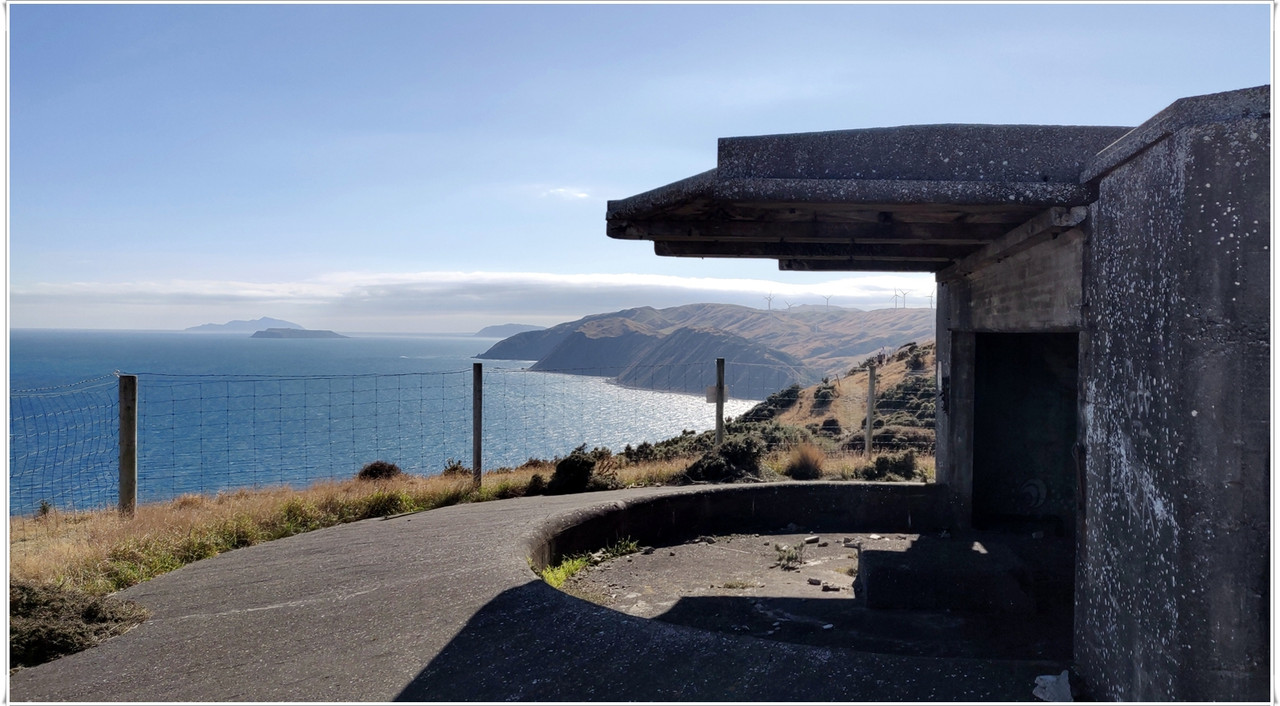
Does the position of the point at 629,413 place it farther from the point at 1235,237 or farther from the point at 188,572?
the point at 1235,237

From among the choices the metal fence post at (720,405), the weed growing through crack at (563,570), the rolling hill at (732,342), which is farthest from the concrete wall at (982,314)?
the rolling hill at (732,342)

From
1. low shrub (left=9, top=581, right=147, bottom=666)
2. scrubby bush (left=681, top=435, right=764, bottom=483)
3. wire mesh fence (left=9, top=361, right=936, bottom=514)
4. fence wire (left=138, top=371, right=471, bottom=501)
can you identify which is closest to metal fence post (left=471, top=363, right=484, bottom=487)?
scrubby bush (left=681, top=435, right=764, bottom=483)

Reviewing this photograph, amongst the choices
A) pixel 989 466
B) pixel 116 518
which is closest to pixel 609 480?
pixel 989 466

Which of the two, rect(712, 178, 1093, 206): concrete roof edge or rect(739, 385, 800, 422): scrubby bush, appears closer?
rect(712, 178, 1093, 206): concrete roof edge

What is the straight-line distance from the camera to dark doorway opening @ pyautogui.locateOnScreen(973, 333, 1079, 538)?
29.6 ft

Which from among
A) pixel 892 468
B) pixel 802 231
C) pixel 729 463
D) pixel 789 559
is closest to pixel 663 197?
pixel 802 231

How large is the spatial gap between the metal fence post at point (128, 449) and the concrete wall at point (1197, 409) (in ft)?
28.6

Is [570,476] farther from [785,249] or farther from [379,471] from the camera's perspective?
[785,249]

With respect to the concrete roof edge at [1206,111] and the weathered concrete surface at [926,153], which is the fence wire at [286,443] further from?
the concrete roof edge at [1206,111]

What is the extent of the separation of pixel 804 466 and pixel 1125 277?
24.1 feet

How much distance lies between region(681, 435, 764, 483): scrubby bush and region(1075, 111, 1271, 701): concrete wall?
6.60 m

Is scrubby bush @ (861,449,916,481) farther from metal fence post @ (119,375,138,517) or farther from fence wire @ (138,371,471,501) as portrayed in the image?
fence wire @ (138,371,471,501)

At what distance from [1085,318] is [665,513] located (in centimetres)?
545

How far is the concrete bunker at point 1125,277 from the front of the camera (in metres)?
3.10
